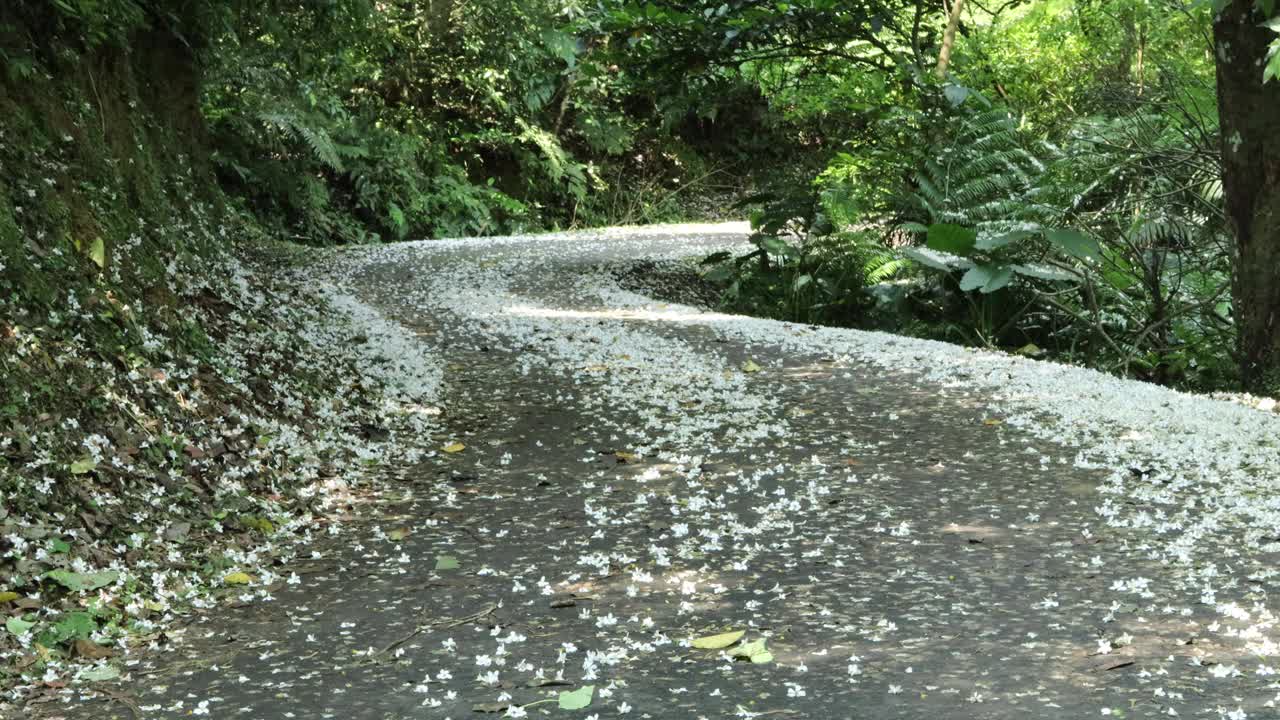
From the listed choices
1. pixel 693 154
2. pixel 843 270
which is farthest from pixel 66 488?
pixel 693 154

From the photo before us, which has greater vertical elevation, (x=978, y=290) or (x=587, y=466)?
(x=978, y=290)

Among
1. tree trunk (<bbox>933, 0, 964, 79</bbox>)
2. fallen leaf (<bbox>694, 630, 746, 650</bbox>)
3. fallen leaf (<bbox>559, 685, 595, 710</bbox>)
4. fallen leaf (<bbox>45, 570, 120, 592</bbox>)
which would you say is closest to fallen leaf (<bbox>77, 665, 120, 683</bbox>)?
fallen leaf (<bbox>45, 570, 120, 592</bbox>)

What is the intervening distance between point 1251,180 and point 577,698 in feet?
17.4

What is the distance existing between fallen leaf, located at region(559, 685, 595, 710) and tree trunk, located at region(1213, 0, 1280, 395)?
5.08 meters

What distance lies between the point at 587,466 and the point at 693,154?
16146 millimetres

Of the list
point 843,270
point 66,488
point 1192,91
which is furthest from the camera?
point 843,270

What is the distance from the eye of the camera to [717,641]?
314 centimetres

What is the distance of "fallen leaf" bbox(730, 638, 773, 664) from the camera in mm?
3021

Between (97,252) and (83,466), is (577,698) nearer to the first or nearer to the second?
(83,466)

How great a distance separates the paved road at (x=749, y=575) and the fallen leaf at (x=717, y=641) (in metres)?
0.04

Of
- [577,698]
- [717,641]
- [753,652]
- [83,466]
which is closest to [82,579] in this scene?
[83,466]

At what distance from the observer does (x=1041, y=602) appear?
336 centimetres

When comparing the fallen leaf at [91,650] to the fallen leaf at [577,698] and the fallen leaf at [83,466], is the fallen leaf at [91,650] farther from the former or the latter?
the fallen leaf at [577,698]

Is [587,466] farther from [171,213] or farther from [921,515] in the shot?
[171,213]
